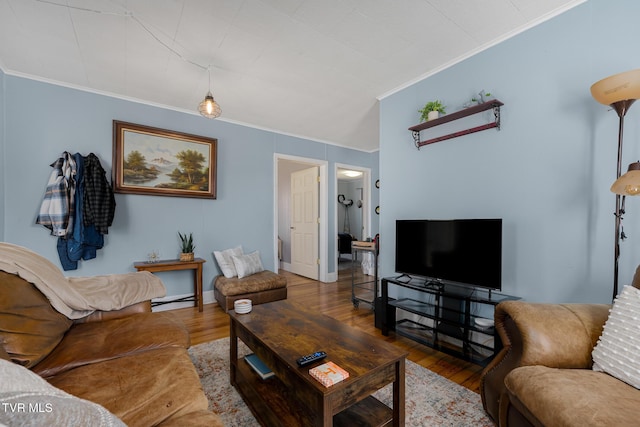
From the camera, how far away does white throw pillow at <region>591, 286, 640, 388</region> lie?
108 cm

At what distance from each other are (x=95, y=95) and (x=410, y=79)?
3497 mm

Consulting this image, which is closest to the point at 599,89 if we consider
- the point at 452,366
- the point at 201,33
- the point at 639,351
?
the point at 639,351

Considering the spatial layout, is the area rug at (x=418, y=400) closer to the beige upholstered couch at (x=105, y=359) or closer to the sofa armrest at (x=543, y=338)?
the sofa armrest at (x=543, y=338)

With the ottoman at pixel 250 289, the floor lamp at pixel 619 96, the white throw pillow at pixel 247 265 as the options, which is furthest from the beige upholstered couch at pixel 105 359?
the floor lamp at pixel 619 96

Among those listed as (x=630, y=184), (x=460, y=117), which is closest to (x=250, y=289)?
(x=460, y=117)

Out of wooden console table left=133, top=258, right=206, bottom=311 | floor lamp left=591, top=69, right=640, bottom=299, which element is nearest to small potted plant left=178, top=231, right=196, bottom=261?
wooden console table left=133, top=258, right=206, bottom=311

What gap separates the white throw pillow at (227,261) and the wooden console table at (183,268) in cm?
23

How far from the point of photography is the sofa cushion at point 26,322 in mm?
1179

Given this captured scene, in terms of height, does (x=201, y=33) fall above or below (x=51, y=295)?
above

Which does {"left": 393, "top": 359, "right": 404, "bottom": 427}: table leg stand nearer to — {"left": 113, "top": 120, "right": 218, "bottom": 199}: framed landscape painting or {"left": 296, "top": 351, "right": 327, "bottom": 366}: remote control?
{"left": 296, "top": 351, "right": 327, "bottom": 366}: remote control

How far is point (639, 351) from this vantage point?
1073mm

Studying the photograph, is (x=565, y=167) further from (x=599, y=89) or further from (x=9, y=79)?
(x=9, y=79)

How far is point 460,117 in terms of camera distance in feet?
8.20

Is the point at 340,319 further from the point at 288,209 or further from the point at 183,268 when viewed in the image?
the point at 288,209
